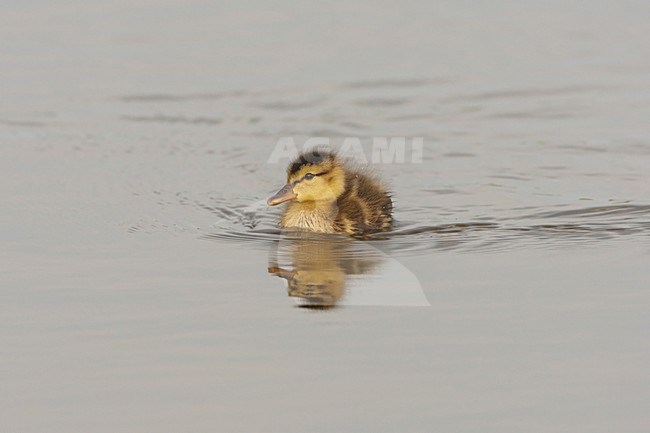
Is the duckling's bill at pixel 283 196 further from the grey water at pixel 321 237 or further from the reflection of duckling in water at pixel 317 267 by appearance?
the reflection of duckling in water at pixel 317 267

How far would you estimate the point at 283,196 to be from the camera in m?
6.67

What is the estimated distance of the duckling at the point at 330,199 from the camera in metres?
6.55

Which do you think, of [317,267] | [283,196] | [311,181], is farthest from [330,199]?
[317,267]

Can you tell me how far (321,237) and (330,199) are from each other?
1.35 ft

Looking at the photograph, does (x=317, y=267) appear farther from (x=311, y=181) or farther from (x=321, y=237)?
(x=311, y=181)

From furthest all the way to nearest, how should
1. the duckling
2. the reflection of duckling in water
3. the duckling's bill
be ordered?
the duckling's bill, the duckling, the reflection of duckling in water

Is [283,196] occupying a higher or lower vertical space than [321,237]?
higher

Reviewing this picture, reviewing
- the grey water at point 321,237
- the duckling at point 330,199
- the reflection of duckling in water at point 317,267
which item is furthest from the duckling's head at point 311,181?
the reflection of duckling in water at point 317,267

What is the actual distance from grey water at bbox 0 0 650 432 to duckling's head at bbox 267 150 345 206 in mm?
185

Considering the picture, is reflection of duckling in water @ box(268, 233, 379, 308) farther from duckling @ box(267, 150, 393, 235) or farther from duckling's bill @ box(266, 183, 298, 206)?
duckling's bill @ box(266, 183, 298, 206)

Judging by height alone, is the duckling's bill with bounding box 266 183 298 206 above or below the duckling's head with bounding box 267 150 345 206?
below

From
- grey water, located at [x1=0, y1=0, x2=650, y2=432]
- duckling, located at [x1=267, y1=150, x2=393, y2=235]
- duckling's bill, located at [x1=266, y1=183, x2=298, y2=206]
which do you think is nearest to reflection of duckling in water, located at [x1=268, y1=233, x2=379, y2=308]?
grey water, located at [x1=0, y1=0, x2=650, y2=432]

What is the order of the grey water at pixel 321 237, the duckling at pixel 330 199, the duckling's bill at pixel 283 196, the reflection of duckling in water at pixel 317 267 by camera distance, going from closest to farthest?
the grey water at pixel 321 237, the reflection of duckling in water at pixel 317 267, the duckling at pixel 330 199, the duckling's bill at pixel 283 196

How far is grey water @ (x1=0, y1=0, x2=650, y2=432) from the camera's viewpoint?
392cm
